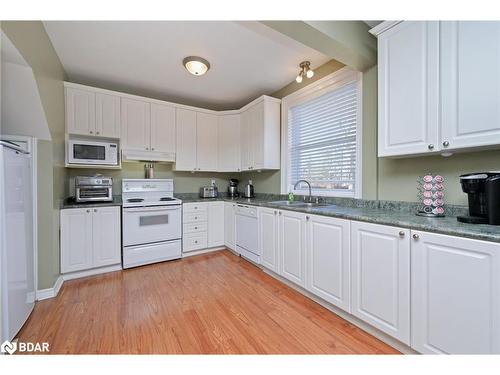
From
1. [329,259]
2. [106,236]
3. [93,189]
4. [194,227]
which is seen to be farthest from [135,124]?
[329,259]

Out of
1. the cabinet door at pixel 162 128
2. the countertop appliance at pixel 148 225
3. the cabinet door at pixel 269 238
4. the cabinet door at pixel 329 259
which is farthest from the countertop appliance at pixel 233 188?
the cabinet door at pixel 329 259

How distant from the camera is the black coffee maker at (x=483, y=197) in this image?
120 centimetres

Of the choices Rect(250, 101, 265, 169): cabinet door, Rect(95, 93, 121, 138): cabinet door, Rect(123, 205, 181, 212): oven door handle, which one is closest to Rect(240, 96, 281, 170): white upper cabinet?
Rect(250, 101, 265, 169): cabinet door

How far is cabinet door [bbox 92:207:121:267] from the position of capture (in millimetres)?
2594

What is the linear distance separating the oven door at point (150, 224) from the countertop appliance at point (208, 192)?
713 mm

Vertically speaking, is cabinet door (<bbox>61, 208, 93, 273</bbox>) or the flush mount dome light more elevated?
the flush mount dome light

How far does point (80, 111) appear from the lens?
107 inches

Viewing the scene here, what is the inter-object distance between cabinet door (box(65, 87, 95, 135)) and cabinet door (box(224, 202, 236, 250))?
2.13 m

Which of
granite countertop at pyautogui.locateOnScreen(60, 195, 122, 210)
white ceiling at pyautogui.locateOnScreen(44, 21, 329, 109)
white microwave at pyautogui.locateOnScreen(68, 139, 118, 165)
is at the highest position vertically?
white ceiling at pyautogui.locateOnScreen(44, 21, 329, 109)

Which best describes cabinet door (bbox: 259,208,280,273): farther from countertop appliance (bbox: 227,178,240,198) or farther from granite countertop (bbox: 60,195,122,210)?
granite countertop (bbox: 60,195,122,210)

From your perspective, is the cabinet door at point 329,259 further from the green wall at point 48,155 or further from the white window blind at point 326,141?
the green wall at point 48,155

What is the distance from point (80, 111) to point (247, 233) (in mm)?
2706
